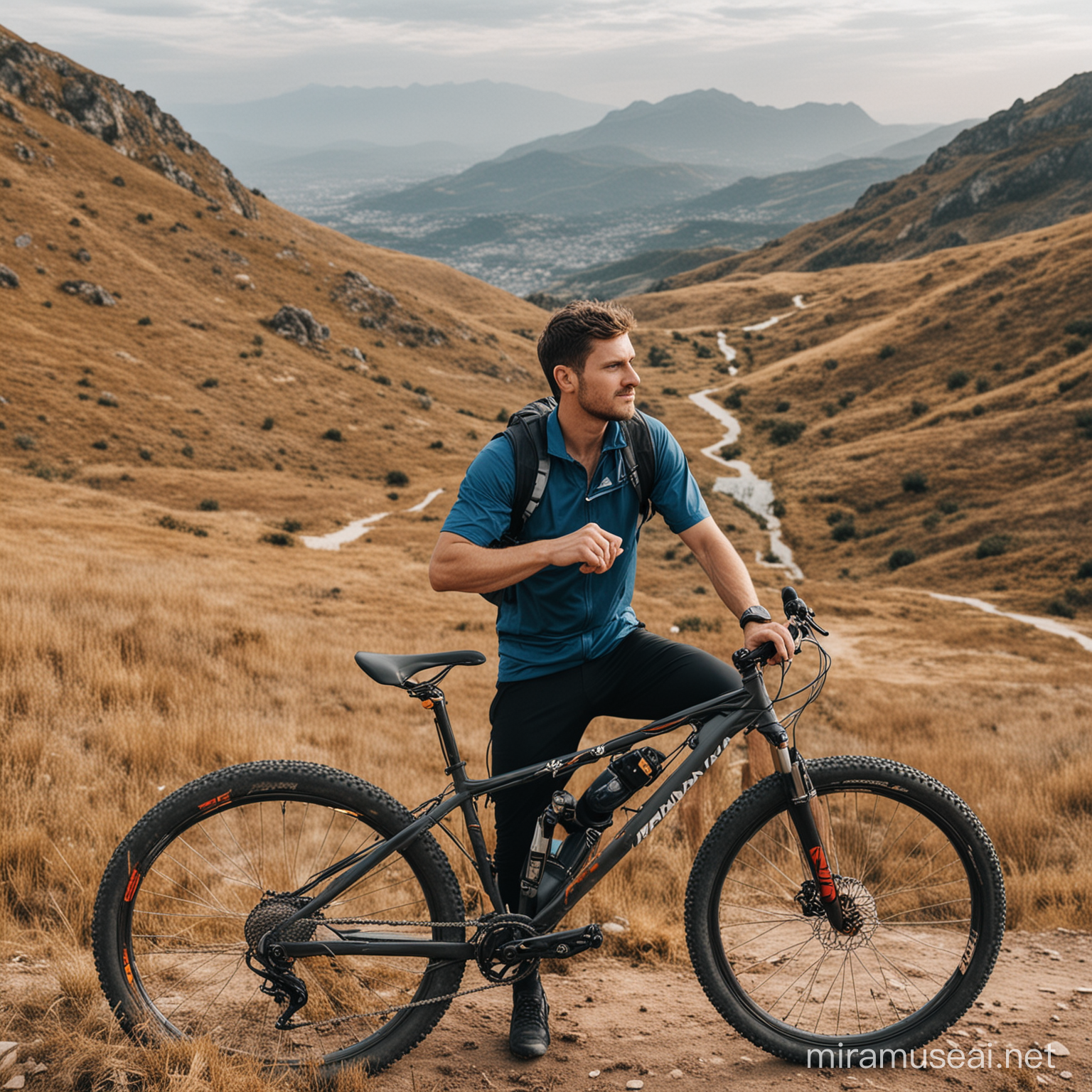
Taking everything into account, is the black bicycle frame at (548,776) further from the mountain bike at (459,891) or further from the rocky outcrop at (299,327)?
the rocky outcrop at (299,327)

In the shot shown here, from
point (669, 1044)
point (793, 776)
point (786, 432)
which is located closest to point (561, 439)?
point (793, 776)

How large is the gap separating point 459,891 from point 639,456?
2.12 metres

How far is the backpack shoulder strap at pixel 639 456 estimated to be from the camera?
356cm

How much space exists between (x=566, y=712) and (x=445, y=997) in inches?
51.4

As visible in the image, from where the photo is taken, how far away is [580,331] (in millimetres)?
3371

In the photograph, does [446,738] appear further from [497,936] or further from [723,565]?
[723,565]

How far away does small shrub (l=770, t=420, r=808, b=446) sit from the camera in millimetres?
86062

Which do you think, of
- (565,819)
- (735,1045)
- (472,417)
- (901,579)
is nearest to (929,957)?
(735,1045)

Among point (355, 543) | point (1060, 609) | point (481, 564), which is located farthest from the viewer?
point (355, 543)

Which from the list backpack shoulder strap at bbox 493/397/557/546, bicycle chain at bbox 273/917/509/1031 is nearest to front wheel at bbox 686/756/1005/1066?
bicycle chain at bbox 273/917/509/1031

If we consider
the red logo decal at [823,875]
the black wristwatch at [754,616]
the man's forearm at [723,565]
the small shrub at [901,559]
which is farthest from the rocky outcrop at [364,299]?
the red logo decal at [823,875]

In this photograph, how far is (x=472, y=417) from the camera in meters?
87.9

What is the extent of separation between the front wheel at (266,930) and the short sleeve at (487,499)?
3.77 feet

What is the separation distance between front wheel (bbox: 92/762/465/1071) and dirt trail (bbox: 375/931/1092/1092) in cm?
29
